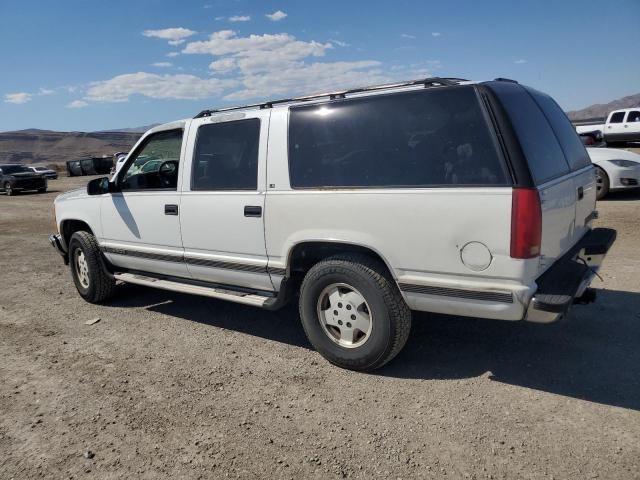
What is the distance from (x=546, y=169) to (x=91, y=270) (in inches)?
185

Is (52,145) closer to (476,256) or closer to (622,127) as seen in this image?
(622,127)

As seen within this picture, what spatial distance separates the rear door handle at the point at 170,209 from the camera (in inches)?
181

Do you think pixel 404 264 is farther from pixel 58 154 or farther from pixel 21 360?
pixel 58 154

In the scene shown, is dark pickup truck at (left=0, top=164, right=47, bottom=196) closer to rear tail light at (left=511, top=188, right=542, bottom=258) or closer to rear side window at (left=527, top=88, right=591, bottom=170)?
rear side window at (left=527, top=88, right=591, bottom=170)

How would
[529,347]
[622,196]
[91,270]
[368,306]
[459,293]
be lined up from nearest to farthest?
[459,293] < [368,306] < [529,347] < [91,270] < [622,196]

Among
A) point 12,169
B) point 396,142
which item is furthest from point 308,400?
point 12,169

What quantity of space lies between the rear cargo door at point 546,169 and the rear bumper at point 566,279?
0.08 meters

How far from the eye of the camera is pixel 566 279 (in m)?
3.20

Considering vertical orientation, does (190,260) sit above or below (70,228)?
below

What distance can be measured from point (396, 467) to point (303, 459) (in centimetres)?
50

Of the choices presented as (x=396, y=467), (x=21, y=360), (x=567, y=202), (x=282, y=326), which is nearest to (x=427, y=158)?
(x=567, y=202)

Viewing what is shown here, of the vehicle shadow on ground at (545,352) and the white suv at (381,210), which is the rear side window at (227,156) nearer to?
the white suv at (381,210)

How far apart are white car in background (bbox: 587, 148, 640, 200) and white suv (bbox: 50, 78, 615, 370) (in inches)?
268

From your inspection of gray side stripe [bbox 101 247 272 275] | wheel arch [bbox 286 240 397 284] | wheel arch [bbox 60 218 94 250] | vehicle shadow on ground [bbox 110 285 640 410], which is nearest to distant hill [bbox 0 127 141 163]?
wheel arch [bbox 60 218 94 250]
